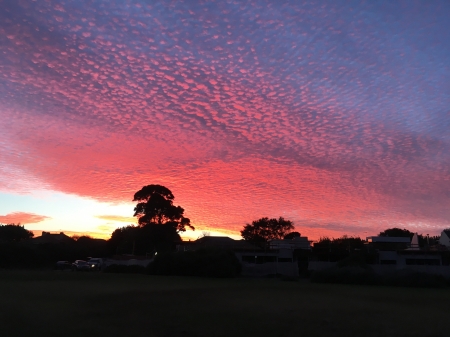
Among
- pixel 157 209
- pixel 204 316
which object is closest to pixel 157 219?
pixel 157 209

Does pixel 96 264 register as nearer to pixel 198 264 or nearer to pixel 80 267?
pixel 80 267

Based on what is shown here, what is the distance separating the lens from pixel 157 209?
212 ft

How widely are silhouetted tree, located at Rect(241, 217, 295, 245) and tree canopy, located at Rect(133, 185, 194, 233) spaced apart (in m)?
24.0

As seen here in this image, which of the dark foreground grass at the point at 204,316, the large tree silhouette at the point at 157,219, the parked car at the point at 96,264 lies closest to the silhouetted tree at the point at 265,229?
the large tree silhouette at the point at 157,219

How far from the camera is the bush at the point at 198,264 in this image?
46344 mm

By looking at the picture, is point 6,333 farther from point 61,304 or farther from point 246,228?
point 246,228

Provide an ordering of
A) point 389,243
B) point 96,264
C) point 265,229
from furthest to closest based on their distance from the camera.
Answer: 1. point 265,229
2. point 389,243
3. point 96,264

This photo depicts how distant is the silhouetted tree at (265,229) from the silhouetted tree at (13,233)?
41.9m

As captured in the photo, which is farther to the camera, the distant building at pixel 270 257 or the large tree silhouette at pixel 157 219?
the large tree silhouette at pixel 157 219

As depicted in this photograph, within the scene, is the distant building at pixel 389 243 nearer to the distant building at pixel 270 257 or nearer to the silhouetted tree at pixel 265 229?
the distant building at pixel 270 257

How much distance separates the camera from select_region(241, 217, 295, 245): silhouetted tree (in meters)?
87.3

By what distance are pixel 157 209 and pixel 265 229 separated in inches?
1144

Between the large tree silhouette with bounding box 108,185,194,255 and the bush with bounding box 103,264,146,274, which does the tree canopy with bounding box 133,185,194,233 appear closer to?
the large tree silhouette with bounding box 108,185,194,255

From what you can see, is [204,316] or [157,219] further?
[157,219]
